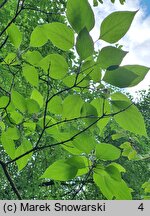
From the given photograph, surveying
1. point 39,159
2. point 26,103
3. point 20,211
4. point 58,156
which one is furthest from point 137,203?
point 39,159

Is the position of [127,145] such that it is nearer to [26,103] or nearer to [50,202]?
[26,103]

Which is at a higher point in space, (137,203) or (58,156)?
(58,156)

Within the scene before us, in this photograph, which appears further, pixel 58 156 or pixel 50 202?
pixel 58 156

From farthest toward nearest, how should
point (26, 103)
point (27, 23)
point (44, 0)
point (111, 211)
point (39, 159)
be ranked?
1. point (39, 159)
2. point (27, 23)
3. point (44, 0)
4. point (26, 103)
5. point (111, 211)

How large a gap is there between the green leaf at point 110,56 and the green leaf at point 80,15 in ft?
0.13

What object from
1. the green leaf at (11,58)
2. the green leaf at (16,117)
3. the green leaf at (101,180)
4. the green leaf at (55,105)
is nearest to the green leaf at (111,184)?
the green leaf at (101,180)

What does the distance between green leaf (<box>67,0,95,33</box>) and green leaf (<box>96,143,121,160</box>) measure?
0.18 m

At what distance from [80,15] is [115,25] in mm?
47

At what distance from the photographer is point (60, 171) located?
570mm

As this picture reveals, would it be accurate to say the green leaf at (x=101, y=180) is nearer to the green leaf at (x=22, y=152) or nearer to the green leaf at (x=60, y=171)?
the green leaf at (x=60, y=171)

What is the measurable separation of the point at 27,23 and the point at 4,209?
5.76m

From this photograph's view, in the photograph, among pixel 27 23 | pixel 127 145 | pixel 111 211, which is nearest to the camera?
pixel 111 211

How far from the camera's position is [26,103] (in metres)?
0.70

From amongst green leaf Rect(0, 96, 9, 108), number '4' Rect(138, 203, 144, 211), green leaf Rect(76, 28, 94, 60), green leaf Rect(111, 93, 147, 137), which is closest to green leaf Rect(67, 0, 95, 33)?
green leaf Rect(76, 28, 94, 60)
